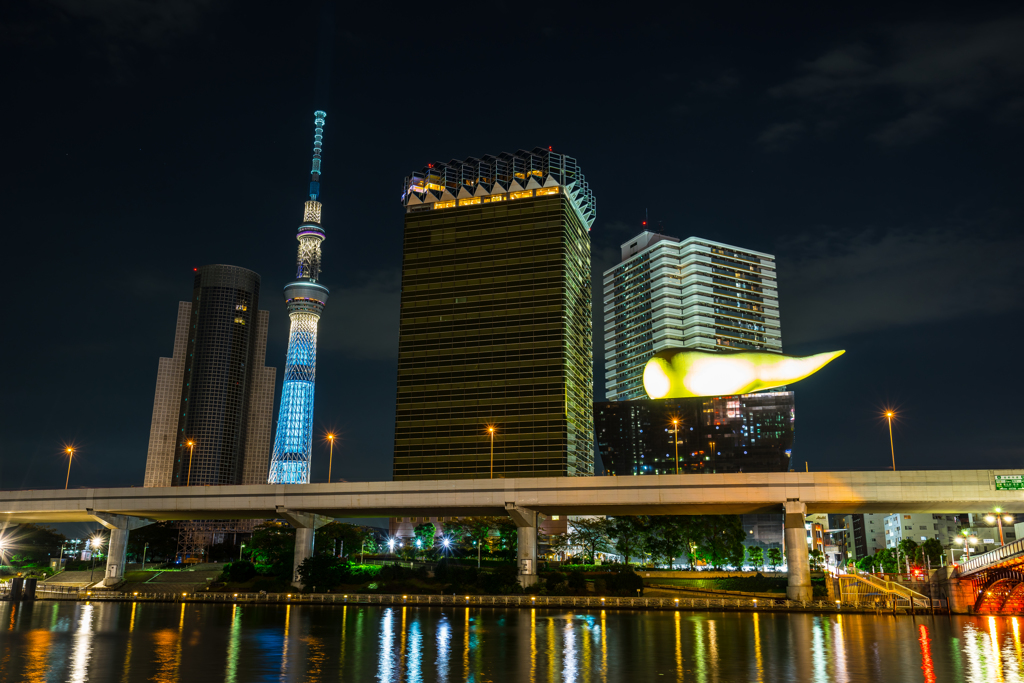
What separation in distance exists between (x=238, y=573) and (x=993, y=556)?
2778 inches

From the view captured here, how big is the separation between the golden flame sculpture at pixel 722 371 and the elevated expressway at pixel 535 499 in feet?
154

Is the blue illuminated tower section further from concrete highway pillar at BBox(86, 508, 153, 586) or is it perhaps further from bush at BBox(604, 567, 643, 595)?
bush at BBox(604, 567, 643, 595)

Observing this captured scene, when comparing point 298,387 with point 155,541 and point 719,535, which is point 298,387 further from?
point 719,535

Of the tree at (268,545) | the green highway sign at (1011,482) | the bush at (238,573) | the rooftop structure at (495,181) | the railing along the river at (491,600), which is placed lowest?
the railing along the river at (491,600)

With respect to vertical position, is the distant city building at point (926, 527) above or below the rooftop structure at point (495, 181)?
below

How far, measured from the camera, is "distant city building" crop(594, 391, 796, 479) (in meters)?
182

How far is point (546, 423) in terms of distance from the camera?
168625 mm

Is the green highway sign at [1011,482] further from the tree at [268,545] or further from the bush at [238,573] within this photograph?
the tree at [268,545]

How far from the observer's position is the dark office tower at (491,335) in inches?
6678

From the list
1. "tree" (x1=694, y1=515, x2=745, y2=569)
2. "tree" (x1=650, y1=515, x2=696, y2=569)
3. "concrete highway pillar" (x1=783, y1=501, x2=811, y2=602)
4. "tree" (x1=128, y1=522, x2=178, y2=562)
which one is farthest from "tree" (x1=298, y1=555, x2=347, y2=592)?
"tree" (x1=128, y1=522, x2=178, y2=562)

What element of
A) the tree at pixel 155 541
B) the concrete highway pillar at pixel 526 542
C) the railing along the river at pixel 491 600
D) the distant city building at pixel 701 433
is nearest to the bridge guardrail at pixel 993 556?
the railing along the river at pixel 491 600

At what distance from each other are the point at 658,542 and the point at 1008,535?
293ft

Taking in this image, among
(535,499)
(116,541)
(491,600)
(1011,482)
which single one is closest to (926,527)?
(1011,482)

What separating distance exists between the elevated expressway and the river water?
12.3 m
